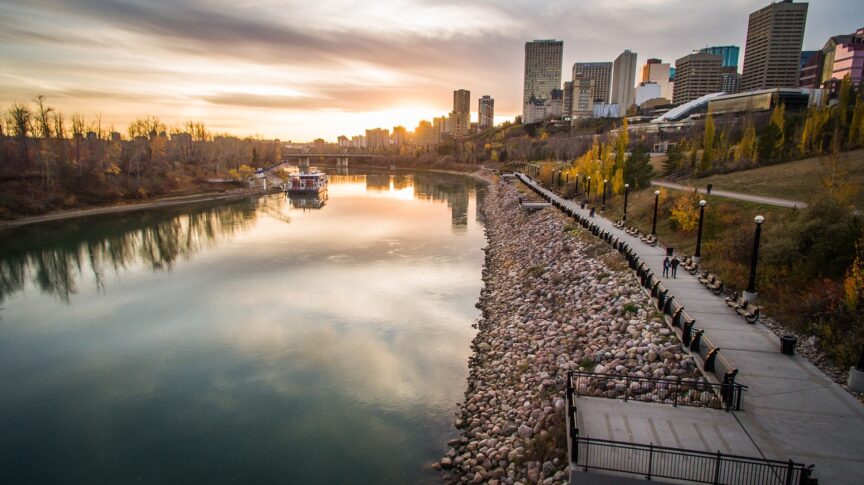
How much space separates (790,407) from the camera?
10.4m

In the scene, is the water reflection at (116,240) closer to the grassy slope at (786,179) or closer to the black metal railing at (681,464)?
the grassy slope at (786,179)

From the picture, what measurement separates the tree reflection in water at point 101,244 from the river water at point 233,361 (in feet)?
1.14

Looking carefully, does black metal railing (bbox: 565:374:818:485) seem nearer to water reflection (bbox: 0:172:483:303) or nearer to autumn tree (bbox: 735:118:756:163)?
water reflection (bbox: 0:172:483:303)

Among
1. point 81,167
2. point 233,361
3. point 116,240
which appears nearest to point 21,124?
point 81,167

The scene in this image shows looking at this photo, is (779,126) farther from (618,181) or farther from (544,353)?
(544,353)

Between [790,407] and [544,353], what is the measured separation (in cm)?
720

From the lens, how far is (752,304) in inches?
648

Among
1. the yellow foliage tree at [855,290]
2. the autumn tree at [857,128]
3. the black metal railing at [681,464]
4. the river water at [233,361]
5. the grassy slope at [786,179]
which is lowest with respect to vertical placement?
the river water at [233,361]

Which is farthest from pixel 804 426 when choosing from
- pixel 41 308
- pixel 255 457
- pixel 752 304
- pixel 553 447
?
pixel 41 308

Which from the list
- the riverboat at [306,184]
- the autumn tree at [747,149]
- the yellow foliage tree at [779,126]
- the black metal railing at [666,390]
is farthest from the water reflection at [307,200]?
the black metal railing at [666,390]

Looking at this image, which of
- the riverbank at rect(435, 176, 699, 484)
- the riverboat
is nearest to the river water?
the riverbank at rect(435, 176, 699, 484)

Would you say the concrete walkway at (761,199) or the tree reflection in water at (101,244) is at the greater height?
the concrete walkway at (761,199)

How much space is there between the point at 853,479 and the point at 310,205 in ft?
233

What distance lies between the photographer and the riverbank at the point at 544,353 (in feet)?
39.3
